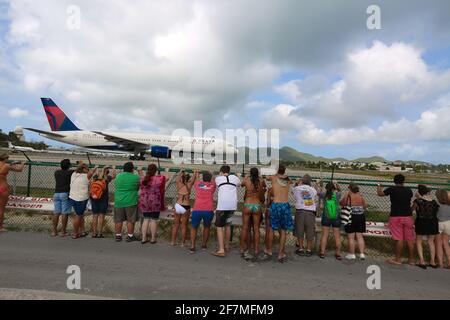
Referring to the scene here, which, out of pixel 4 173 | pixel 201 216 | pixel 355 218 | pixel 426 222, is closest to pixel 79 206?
pixel 4 173

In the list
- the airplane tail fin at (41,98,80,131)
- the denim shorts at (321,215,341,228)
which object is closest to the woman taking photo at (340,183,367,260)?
the denim shorts at (321,215,341,228)

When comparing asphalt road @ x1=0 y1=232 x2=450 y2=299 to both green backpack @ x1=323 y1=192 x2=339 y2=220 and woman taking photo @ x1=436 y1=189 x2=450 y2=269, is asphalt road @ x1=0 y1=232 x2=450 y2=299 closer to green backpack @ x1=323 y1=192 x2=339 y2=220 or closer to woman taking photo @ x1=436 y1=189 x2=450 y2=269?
woman taking photo @ x1=436 y1=189 x2=450 y2=269

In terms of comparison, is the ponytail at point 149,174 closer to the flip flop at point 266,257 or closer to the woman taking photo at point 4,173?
the flip flop at point 266,257

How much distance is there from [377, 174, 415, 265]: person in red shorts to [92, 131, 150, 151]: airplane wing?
29174 millimetres

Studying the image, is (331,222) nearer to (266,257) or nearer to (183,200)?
(266,257)

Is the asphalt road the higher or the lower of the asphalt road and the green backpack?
the lower

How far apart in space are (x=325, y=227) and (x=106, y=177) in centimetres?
478

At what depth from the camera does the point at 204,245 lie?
19.9ft

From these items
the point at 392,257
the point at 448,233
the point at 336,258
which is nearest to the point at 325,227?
the point at 336,258

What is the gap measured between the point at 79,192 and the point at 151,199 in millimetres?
1655

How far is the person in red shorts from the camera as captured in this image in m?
5.49

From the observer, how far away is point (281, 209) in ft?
17.9

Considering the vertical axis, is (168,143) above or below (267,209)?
above

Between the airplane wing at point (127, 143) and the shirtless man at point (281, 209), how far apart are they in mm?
28154
